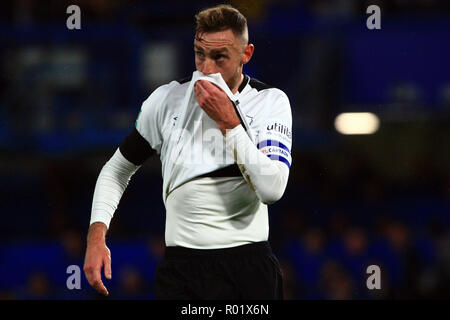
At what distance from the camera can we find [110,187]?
3.06m

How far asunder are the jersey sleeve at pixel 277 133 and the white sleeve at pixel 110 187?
1.86ft

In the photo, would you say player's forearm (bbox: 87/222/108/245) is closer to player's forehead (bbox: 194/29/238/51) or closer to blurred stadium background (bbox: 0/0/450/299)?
player's forehead (bbox: 194/29/238/51)

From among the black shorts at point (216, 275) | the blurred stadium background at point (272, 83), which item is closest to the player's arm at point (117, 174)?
the black shorts at point (216, 275)

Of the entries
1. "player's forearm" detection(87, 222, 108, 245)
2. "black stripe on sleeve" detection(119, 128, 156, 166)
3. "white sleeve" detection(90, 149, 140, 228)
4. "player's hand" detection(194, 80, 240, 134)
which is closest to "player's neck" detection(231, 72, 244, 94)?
"player's hand" detection(194, 80, 240, 134)

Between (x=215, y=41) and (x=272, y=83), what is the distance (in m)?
6.11

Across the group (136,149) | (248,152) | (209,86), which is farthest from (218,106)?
(136,149)

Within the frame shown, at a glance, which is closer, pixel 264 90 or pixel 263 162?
pixel 263 162

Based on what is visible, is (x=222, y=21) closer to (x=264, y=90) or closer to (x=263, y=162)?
(x=264, y=90)

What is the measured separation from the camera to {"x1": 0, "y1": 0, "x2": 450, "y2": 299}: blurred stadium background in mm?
9172

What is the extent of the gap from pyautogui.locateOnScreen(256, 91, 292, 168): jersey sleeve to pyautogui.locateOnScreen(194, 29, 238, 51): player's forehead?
278mm

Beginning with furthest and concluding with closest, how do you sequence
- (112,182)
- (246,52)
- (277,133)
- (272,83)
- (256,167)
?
1. (272,83)
2. (112,182)
3. (246,52)
4. (277,133)
5. (256,167)
